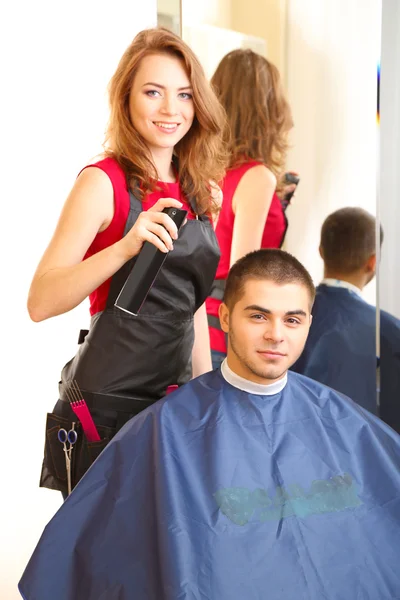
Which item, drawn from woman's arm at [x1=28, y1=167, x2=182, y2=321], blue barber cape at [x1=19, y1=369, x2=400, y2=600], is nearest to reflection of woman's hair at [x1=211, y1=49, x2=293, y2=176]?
woman's arm at [x1=28, y1=167, x2=182, y2=321]

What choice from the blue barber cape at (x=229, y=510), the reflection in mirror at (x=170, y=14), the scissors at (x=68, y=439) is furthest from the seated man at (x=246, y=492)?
the reflection in mirror at (x=170, y=14)

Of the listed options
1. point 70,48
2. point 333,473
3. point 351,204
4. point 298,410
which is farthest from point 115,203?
point 70,48

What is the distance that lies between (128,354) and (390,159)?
46.4 inches

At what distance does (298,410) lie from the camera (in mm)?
2055

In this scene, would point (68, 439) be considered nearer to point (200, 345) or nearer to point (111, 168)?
point (200, 345)

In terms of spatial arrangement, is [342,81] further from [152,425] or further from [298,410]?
[152,425]

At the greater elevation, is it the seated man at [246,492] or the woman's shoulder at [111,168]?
the woman's shoulder at [111,168]

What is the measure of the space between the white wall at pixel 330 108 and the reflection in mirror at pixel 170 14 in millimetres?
413

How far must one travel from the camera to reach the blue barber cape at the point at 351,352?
2773mm

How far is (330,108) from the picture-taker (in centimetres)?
275

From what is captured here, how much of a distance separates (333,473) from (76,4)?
1.97 m

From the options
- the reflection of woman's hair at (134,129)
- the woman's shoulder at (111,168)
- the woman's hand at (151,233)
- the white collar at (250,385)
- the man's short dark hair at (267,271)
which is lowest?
the white collar at (250,385)

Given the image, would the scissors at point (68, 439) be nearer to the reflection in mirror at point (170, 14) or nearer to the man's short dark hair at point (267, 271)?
the man's short dark hair at point (267, 271)

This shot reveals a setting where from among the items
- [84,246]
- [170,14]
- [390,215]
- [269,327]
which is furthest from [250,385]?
[170,14]
